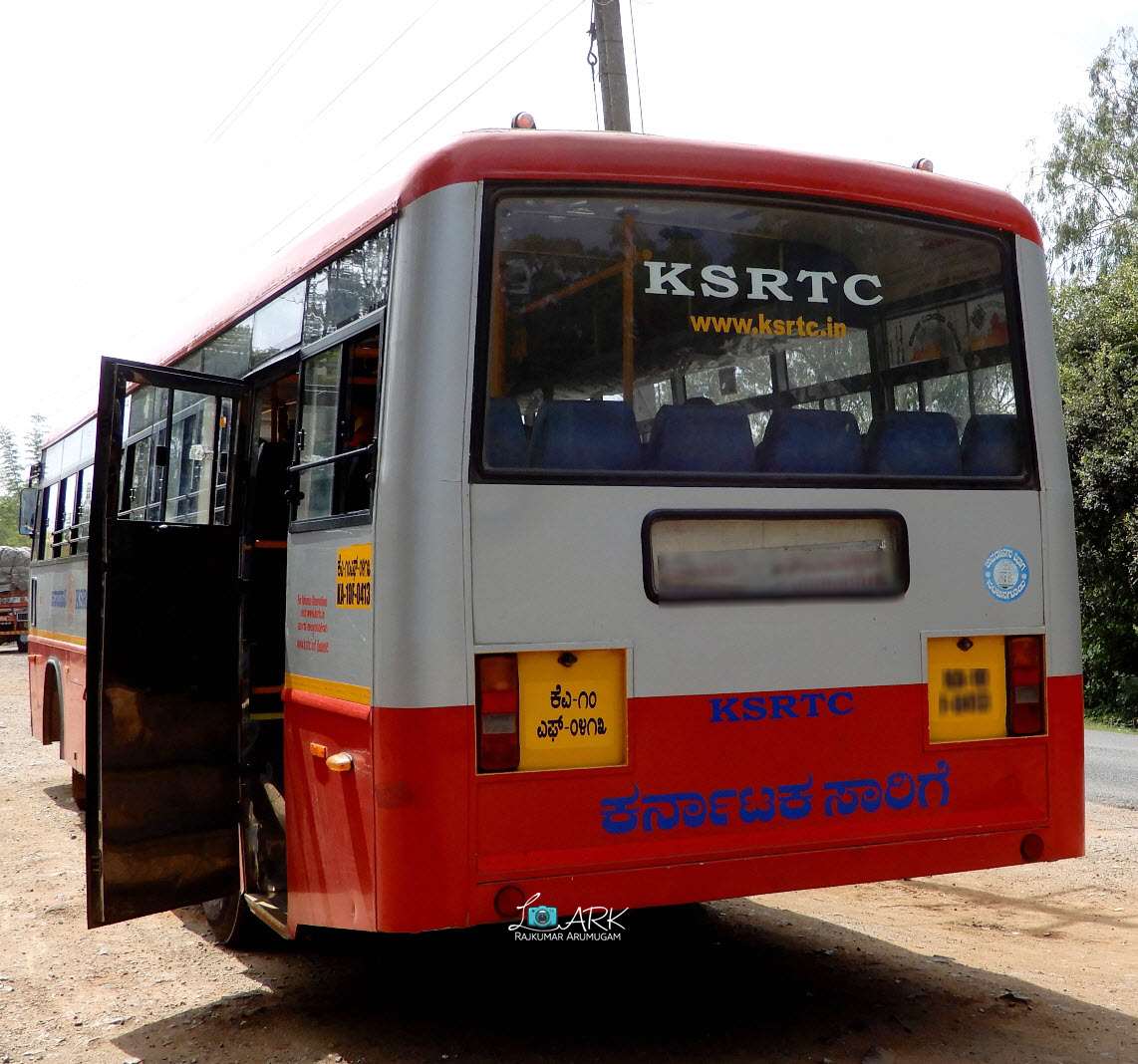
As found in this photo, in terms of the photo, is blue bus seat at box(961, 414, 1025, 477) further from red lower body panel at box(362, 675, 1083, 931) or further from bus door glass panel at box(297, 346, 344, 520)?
bus door glass panel at box(297, 346, 344, 520)

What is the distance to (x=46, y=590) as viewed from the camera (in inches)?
411

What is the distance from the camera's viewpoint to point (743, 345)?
4707 millimetres

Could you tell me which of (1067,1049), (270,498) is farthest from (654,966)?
(270,498)

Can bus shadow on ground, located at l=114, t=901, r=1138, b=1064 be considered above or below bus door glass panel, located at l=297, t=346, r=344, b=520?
below

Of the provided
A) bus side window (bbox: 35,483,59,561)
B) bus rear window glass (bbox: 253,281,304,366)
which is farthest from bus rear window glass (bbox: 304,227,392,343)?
bus side window (bbox: 35,483,59,561)

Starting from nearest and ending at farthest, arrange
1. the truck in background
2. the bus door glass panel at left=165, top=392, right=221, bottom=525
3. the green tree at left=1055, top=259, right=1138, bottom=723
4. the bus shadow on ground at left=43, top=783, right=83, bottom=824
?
the bus door glass panel at left=165, top=392, right=221, bottom=525, the bus shadow on ground at left=43, top=783, right=83, bottom=824, the green tree at left=1055, top=259, right=1138, bottom=723, the truck in background

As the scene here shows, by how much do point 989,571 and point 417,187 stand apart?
2432mm

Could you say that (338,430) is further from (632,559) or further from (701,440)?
(701,440)

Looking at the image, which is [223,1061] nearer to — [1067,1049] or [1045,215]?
[1067,1049]

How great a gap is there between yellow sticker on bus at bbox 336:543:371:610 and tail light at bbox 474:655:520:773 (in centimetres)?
45

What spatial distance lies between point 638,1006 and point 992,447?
2.55 metres

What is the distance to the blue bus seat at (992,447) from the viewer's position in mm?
4961

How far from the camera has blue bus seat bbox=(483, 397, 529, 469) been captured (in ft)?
14.2

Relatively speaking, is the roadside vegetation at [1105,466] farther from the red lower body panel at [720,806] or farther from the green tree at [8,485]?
the green tree at [8,485]
